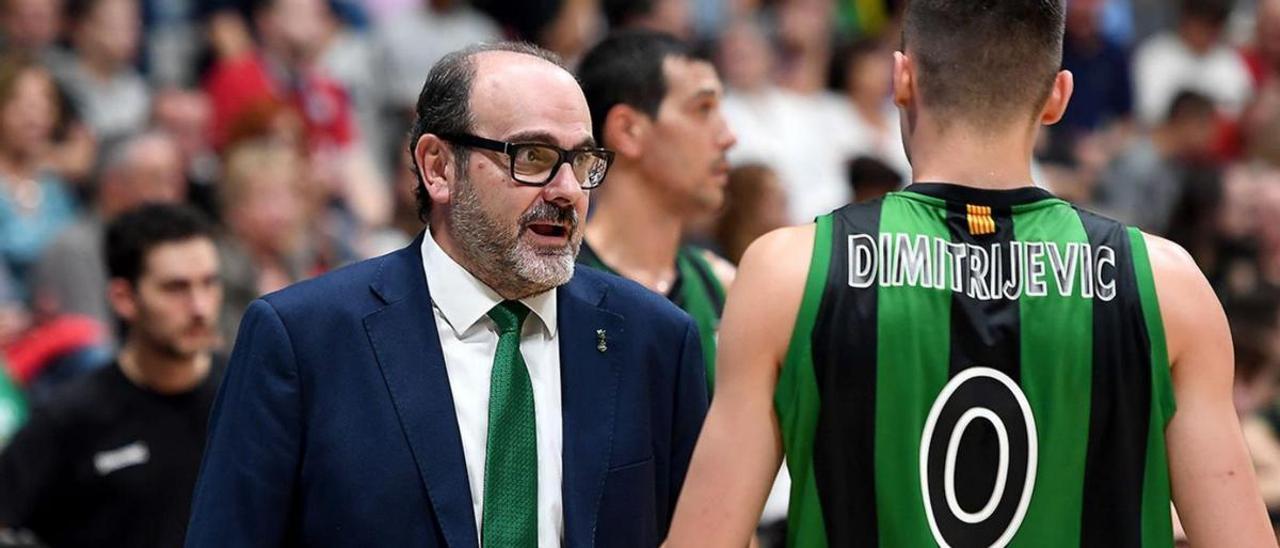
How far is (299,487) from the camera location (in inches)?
156

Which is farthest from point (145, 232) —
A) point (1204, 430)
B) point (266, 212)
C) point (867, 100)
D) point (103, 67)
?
point (867, 100)

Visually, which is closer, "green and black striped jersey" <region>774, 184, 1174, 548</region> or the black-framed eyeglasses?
"green and black striped jersey" <region>774, 184, 1174, 548</region>

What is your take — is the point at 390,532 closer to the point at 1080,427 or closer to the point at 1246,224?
the point at 1080,427

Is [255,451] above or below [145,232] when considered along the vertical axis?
below

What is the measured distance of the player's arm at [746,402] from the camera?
3.53m

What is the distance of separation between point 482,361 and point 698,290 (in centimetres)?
181

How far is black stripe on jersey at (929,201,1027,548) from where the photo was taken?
3.54m

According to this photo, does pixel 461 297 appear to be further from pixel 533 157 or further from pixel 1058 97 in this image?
pixel 1058 97

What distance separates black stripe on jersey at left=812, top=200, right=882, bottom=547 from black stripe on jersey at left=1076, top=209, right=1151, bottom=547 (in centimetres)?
40

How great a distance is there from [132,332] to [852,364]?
12.3ft

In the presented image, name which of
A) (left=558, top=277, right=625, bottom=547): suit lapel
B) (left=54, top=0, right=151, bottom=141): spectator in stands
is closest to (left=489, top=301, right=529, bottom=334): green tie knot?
(left=558, top=277, right=625, bottom=547): suit lapel

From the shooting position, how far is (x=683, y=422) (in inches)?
170

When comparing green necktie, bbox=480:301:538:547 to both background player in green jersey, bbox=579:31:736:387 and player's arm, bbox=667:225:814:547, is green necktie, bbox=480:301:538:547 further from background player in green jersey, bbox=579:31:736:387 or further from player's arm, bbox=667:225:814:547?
background player in green jersey, bbox=579:31:736:387

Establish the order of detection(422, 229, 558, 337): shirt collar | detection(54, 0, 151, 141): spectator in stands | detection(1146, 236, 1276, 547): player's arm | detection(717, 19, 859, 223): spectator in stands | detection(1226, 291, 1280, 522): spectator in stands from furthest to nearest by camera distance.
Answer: detection(717, 19, 859, 223): spectator in stands < detection(54, 0, 151, 141): spectator in stands < detection(1226, 291, 1280, 522): spectator in stands < detection(422, 229, 558, 337): shirt collar < detection(1146, 236, 1276, 547): player's arm
